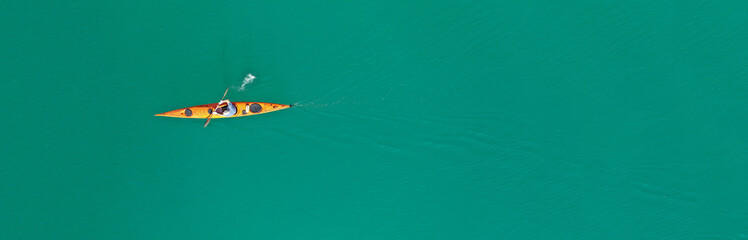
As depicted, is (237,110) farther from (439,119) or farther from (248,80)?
(439,119)

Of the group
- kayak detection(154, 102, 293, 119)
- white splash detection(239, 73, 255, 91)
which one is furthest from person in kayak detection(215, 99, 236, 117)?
white splash detection(239, 73, 255, 91)

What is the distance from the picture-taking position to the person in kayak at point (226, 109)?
10.5 meters

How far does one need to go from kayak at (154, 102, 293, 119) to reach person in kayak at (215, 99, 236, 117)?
166mm

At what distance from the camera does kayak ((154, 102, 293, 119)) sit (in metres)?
10.9

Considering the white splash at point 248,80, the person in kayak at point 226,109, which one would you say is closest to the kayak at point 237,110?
the person in kayak at point 226,109

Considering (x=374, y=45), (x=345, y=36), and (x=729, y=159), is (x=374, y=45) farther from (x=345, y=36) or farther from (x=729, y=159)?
(x=729, y=159)

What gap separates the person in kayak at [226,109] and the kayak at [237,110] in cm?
17

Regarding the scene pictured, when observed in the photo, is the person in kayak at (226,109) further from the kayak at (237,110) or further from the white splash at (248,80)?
the white splash at (248,80)

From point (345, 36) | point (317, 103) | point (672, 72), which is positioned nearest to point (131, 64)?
point (317, 103)

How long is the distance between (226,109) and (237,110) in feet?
1.09

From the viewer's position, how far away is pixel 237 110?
1091 cm

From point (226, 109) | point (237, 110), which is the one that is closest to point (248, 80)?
point (237, 110)

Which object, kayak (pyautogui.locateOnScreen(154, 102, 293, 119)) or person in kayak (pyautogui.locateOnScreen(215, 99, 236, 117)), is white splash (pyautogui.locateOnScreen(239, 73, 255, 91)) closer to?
kayak (pyautogui.locateOnScreen(154, 102, 293, 119))

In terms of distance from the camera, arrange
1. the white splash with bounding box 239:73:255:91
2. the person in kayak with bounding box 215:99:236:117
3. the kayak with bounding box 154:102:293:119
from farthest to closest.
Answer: the white splash with bounding box 239:73:255:91 < the kayak with bounding box 154:102:293:119 < the person in kayak with bounding box 215:99:236:117
